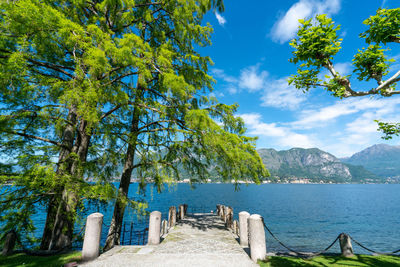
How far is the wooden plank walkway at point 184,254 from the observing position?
5.73m

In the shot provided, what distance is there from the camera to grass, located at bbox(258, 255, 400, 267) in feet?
19.2

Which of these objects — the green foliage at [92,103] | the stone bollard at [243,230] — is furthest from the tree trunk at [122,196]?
the stone bollard at [243,230]

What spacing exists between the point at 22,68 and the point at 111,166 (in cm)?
556

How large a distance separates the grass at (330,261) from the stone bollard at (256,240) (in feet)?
0.75

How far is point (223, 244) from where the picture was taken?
7.67 m

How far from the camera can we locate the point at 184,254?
6496 millimetres

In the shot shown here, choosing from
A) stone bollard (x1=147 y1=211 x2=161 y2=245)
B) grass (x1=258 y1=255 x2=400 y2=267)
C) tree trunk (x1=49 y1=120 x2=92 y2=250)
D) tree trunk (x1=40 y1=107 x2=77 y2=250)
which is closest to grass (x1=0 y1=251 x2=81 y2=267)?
tree trunk (x1=49 y1=120 x2=92 y2=250)

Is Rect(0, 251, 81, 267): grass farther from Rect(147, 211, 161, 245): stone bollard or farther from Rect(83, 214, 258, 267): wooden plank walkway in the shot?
Rect(147, 211, 161, 245): stone bollard

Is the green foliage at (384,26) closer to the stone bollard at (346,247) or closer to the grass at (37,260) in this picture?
the stone bollard at (346,247)

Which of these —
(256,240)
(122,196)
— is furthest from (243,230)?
(122,196)

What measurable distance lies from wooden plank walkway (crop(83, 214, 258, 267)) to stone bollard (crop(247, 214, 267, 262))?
0.33m

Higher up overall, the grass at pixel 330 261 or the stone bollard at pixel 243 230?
the stone bollard at pixel 243 230

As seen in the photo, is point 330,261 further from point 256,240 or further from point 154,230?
point 154,230

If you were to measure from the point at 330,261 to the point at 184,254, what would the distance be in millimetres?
5033
